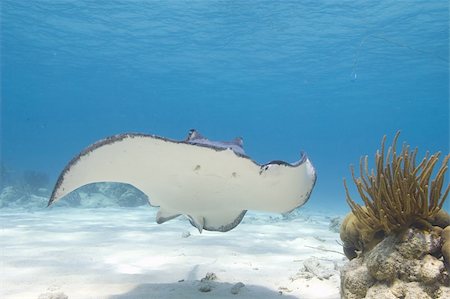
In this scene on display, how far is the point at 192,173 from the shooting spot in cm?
374

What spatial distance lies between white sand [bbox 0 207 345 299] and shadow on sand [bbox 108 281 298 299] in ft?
0.04

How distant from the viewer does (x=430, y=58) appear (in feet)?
101

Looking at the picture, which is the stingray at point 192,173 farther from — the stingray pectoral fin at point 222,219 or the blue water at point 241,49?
the blue water at point 241,49

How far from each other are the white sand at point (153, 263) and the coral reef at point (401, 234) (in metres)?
1.03

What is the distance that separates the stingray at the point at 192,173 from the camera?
3.37 m

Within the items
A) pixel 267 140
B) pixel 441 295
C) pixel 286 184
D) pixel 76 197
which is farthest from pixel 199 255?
pixel 267 140

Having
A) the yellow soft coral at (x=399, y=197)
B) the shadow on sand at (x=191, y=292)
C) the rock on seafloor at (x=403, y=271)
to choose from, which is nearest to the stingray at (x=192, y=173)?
the yellow soft coral at (x=399, y=197)

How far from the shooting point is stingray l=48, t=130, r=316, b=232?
11.1 ft

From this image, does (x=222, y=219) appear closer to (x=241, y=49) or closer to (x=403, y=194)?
(x=403, y=194)

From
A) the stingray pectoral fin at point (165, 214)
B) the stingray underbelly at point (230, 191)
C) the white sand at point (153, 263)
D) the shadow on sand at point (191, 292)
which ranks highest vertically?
the stingray underbelly at point (230, 191)

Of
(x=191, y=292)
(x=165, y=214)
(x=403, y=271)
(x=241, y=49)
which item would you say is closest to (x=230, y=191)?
(x=191, y=292)

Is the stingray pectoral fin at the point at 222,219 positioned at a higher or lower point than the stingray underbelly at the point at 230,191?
lower

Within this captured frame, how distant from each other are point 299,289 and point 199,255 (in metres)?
2.67

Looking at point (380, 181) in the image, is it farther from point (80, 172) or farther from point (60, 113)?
point (60, 113)
